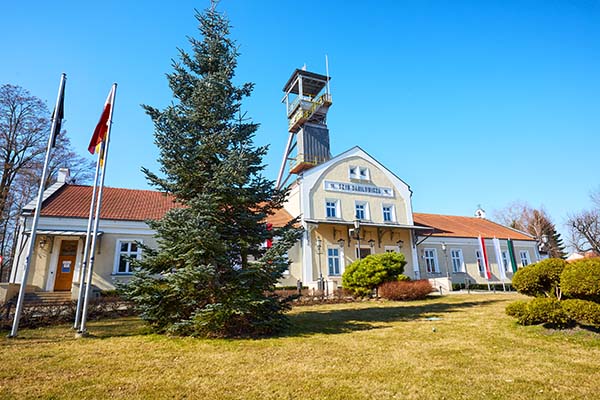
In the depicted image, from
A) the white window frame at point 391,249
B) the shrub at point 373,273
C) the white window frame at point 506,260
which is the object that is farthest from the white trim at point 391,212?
the white window frame at point 506,260

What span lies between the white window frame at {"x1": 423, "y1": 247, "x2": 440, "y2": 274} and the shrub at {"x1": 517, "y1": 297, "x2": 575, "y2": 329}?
62.3ft

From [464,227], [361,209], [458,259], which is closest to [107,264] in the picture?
[361,209]

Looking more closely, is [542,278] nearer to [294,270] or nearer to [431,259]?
[294,270]

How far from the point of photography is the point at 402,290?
625 inches

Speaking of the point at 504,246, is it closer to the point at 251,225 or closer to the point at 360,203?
the point at 360,203

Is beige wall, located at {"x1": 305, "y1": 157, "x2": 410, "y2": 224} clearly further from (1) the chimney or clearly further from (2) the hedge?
(1) the chimney

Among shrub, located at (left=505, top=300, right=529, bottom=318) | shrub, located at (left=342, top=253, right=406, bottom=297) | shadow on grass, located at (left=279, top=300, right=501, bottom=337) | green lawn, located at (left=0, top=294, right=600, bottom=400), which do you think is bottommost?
green lawn, located at (left=0, top=294, right=600, bottom=400)

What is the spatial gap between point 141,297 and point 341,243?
661 inches

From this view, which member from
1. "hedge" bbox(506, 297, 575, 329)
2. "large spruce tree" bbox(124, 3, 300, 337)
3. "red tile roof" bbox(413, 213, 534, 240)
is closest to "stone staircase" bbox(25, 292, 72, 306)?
"large spruce tree" bbox(124, 3, 300, 337)

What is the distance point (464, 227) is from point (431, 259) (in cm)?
722

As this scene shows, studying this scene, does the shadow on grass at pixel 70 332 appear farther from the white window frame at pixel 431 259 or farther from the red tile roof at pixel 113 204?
the white window frame at pixel 431 259

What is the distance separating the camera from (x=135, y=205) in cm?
2086

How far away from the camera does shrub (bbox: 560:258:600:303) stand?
688 cm

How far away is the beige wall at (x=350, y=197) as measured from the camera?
22828mm
